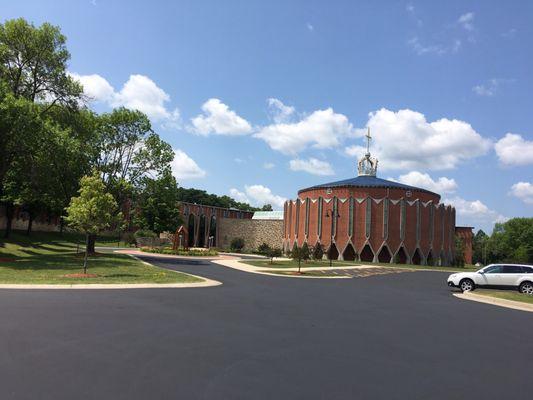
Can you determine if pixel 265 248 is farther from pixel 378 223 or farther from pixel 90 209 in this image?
pixel 90 209

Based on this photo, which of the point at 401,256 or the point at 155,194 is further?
the point at 401,256

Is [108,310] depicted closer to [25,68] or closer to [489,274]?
[489,274]

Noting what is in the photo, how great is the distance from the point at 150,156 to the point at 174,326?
100ft

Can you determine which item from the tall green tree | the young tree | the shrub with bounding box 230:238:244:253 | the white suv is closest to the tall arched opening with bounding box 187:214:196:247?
the shrub with bounding box 230:238:244:253

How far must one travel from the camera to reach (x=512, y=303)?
17625 mm

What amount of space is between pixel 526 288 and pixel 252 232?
6084cm

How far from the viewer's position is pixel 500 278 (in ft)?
71.9

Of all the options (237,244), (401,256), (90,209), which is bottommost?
(401,256)

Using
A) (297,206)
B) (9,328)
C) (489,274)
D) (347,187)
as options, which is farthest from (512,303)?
(297,206)

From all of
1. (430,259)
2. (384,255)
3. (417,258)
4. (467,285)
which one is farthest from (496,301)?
(430,259)

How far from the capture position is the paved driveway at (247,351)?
5766 millimetres

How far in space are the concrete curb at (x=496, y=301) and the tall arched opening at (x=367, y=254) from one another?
132 feet

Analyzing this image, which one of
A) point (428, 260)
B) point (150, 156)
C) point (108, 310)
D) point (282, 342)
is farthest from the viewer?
point (428, 260)

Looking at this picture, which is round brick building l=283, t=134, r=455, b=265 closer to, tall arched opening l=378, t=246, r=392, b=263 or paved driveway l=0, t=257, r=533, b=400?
tall arched opening l=378, t=246, r=392, b=263
